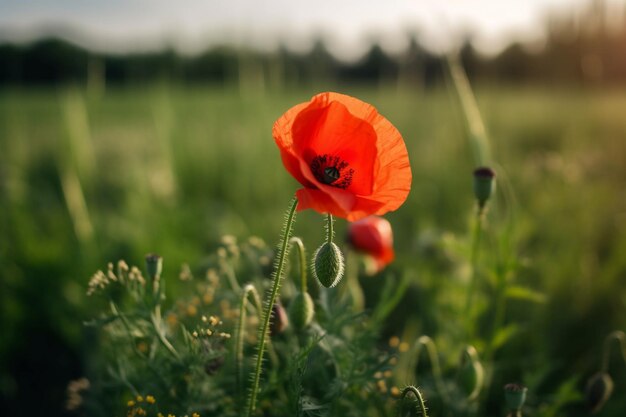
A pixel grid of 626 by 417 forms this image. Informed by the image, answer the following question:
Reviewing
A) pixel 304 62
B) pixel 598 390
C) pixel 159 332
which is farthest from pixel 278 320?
pixel 304 62

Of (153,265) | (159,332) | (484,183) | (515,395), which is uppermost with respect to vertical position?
(484,183)

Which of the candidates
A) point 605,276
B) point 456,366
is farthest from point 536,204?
point 456,366

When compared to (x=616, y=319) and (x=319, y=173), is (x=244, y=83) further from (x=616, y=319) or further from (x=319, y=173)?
(x=319, y=173)

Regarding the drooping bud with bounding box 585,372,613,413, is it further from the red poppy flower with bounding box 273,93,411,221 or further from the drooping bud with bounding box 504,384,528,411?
the red poppy flower with bounding box 273,93,411,221

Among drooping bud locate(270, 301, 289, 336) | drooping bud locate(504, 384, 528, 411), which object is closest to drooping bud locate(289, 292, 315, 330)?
drooping bud locate(270, 301, 289, 336)

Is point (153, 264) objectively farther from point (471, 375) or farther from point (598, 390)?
point (598, 390)

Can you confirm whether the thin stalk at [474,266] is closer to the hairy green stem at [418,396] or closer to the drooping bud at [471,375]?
the drooping bud at [471,375]
